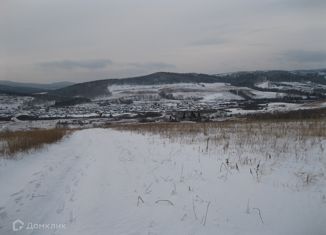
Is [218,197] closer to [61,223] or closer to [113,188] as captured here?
[113,188]

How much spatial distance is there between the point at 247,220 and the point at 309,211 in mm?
1047

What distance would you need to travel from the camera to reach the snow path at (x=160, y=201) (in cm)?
423

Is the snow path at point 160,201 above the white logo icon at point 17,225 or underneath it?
above

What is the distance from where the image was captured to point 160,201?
17.1ft

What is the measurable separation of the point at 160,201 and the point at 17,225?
2.50 meters

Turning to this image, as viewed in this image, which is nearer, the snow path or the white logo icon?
the snow path

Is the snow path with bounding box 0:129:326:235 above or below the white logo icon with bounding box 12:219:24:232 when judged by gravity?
above

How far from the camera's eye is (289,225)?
409 cm

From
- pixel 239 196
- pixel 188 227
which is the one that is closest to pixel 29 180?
pixel 188 227

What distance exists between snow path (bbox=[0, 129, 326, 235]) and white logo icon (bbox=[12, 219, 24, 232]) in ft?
0.23

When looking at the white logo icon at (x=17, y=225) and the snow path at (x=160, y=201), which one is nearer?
the snow path at (x=160, y=201)

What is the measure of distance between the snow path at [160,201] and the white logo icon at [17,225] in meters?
0.07

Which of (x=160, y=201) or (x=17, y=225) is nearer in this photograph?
(x=17, y=225)

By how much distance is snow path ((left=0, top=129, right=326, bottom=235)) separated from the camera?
13.9ft
